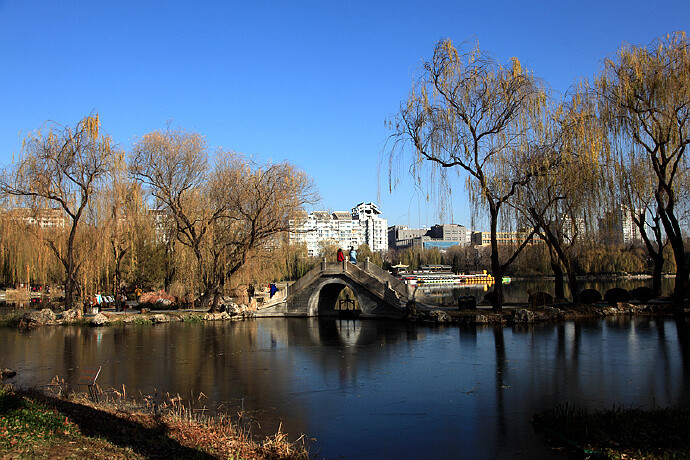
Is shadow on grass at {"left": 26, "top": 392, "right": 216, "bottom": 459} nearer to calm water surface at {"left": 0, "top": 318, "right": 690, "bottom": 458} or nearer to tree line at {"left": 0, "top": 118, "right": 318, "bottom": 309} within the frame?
calm water surface at {"left": 0, "top": 318, "right": 690, "bottom": 458}

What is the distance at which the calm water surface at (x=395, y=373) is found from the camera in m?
10.6

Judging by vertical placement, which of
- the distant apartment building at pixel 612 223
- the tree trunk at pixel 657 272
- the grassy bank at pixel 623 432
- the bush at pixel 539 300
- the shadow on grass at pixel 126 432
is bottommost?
the grassy bank at pixel 623 432

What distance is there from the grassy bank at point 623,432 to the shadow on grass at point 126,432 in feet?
19.1

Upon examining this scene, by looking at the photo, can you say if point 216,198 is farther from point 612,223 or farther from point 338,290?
point 612,223

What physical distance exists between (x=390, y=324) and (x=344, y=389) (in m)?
14.8

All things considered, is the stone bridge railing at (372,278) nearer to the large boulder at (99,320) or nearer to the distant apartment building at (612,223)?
the distant apartment building at (612,223)

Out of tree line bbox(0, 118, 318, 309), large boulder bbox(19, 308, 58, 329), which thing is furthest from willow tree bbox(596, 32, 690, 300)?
large boulder bbox(19, 308, 58, 329)

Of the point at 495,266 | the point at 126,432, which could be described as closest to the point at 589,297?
the point at 495,266

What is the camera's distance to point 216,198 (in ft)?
111

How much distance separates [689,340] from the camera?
19.6 metres

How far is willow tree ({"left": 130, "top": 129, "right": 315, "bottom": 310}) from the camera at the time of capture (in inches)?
1272

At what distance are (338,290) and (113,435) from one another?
1143 inches

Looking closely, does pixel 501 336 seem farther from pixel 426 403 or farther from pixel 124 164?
pixel 124 164

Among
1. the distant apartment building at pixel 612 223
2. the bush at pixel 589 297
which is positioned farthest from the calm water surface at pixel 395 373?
the distant apartment building at pixel 612 223
